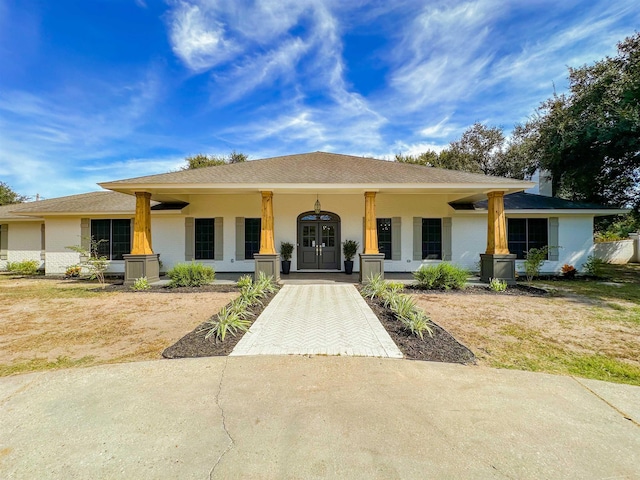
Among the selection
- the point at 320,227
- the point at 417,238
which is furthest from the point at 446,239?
the point at 320,227

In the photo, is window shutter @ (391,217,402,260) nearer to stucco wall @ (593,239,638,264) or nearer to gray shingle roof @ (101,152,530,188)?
gray shingle roof @ (101,152,530,188)

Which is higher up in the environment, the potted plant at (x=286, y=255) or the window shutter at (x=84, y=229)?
the window shutter at (x=84, y=229)

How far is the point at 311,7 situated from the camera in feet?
27.0

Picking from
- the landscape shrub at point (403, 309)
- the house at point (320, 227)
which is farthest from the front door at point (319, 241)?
the landscape shrub at point (403, 309)

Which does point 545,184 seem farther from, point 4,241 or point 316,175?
point 4,241

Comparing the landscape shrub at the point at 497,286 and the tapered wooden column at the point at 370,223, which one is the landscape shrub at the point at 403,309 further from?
the landscape shrub at the point at 497,286

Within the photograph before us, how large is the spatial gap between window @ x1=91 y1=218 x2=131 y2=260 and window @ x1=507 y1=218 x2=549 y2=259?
15.5 m

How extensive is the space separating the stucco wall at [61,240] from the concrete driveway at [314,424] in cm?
1136

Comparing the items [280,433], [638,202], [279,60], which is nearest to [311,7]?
[279,60]

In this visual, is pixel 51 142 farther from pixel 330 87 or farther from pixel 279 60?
pixel 330 87

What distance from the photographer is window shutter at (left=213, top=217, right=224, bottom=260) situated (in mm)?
11883

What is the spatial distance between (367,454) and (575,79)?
57.7 feet

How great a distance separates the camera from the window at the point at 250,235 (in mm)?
11938

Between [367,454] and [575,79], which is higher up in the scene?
[575,79]
